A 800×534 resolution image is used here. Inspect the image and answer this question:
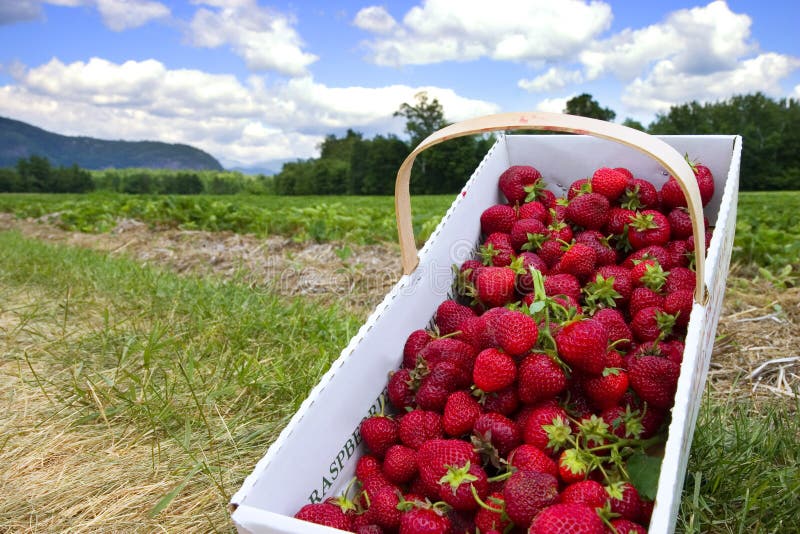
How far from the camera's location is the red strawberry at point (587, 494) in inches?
47.6

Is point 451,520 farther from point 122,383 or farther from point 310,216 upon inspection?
point 310,216

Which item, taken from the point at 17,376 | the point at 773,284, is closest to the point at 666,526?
the point at 17,376

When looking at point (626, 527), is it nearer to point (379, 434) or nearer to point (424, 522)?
point (424, 522)

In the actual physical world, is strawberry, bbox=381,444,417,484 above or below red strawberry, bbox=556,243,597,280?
below

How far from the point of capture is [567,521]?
110 centimetres

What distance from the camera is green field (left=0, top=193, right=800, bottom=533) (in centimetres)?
174

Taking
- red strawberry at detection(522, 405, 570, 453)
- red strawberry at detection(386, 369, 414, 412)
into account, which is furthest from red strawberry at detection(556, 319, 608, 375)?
red strawberry at detection(386, 369, 414, 412)

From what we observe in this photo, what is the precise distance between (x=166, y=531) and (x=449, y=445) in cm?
81

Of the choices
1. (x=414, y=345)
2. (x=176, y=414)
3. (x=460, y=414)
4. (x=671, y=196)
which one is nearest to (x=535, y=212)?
(x=671, y=196)

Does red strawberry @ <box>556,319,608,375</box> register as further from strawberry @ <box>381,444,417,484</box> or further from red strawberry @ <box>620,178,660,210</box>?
red strawberry @ <box>620,178,660,210</box>

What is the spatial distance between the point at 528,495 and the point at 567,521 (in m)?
0.12

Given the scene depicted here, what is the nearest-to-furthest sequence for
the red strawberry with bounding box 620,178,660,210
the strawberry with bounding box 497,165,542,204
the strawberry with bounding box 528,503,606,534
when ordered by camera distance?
the strawberry with bounding box 528,503,606,534
the red strawberry with bounding box 620,178,660,210
the strawberry with bounding box 497,165,542,204

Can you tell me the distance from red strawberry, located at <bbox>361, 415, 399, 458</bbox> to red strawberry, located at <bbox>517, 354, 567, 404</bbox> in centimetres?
36

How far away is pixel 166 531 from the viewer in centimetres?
163
